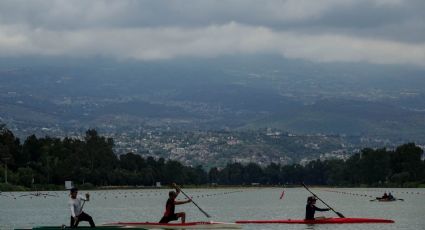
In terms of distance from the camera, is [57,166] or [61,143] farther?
[61,143]

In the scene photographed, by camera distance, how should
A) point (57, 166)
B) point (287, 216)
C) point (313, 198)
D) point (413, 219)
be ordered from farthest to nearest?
point (57, 166)
point (287, 216)
point (413, 219)
point (313, 198)

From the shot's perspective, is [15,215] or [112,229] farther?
→ [15,215]

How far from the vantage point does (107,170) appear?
19750 cm

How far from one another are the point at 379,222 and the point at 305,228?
6.78 m

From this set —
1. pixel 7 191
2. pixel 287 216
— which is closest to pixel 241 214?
pixel 287 216

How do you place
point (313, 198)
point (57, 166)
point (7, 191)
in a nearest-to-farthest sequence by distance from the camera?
point (313, 198)
point (7, 191)
point (57, 166)

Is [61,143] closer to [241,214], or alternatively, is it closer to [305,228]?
[241,214]

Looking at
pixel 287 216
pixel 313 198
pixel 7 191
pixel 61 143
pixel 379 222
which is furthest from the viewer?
pixel 61 143

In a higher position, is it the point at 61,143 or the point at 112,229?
the point at 61,143

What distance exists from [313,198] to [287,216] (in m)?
20.9

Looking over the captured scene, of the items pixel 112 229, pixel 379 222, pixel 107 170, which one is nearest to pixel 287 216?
pixel 379 222

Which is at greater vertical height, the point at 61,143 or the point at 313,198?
the point at 61,143

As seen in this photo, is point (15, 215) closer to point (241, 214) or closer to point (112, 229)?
point (241, 214)

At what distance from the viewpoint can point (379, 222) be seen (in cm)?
6869
